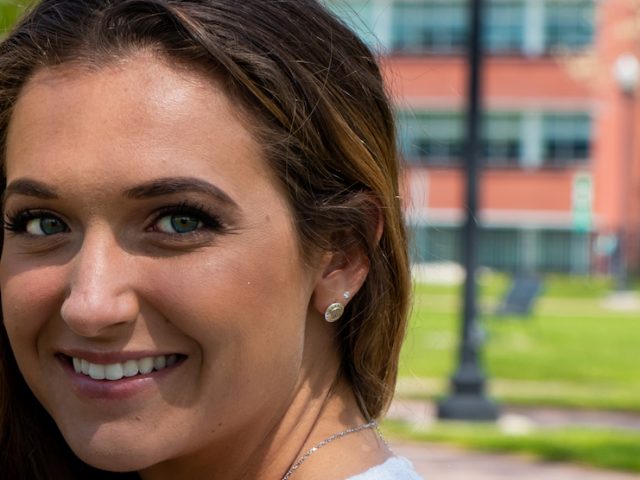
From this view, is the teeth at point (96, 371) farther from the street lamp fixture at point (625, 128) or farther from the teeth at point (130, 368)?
the street lamp fixture at point (625, 128)

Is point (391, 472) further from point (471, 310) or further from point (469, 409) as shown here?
point (471, 310)

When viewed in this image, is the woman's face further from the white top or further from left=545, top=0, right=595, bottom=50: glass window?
left=545, top=0, right=595, bottom=50: glass window

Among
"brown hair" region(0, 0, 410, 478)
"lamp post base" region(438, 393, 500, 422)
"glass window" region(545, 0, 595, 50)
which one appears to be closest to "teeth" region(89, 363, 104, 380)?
"brown hair" region(0, 0, 410, 478)

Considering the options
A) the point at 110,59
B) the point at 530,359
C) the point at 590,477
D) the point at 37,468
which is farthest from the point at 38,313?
the point at 530,359

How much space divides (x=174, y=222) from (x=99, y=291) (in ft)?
0.43

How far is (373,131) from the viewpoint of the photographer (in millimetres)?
1716

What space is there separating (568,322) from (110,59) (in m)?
19.6

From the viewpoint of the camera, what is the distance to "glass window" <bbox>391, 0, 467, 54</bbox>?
1484 inches

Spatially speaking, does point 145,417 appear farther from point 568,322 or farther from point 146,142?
point 568,322

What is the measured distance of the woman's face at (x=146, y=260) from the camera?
149 centimetres

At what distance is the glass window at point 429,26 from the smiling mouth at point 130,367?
36475 mm

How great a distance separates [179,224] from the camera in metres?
1.53

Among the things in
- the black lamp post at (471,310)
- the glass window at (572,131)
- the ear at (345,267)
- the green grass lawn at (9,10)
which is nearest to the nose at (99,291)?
the ear at (345,267)

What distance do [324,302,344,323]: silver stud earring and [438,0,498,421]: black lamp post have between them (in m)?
8.26
